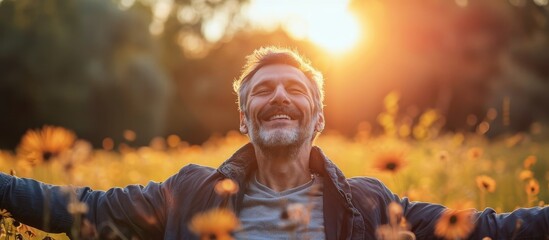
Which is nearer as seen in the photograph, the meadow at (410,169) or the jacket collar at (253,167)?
the meadow at (410,169)

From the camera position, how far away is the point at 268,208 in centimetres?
293

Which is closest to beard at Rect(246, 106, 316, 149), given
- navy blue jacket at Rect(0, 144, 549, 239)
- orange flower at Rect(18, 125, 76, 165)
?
navy blue jacket at Rect(0, 144, 549, 239)

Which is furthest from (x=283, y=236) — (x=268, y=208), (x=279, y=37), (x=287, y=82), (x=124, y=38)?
(x=279, y=37)

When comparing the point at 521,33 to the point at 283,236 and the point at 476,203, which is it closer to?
A: the point at 476,203

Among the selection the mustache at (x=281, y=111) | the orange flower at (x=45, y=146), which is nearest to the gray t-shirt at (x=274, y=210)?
the mustache at (x=281, y=111)

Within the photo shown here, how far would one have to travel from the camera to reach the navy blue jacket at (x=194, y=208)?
8.86 ft

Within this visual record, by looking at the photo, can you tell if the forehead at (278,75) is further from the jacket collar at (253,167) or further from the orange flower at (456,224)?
the orange flower at (456,224)

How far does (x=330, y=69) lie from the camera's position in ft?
71.4

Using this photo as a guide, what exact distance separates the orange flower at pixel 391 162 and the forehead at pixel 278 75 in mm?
534

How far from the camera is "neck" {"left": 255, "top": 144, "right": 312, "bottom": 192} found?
10.2ft

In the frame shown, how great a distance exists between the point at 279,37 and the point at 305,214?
32.1 meters

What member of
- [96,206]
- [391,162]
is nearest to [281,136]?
[391,162]

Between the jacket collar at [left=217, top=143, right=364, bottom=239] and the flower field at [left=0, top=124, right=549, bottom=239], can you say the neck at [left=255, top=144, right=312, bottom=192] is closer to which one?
the jacket collar at [left=217, top=143, right=364, bottom=239]

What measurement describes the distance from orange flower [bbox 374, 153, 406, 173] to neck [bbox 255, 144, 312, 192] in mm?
333
